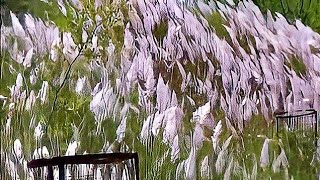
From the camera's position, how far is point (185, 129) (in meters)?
1.49

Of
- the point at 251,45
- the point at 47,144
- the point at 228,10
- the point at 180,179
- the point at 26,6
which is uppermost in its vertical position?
the point at 26,6

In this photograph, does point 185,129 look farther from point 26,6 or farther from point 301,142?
point 26,6

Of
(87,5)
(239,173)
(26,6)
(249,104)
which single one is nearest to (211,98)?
(249,104)

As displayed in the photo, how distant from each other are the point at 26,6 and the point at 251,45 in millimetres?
781

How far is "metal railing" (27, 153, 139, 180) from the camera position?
1.55m

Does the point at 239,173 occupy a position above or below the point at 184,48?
below

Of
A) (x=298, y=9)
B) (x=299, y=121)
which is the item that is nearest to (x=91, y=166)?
(x=299, y=121)

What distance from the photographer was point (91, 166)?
1.58m

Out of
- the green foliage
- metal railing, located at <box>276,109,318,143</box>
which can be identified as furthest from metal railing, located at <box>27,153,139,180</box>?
the green foliage

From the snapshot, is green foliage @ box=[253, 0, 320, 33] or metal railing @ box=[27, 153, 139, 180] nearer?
green foliage @ box=[253, 0, 320, 33]

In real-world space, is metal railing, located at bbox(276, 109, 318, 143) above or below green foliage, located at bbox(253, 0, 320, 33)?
below

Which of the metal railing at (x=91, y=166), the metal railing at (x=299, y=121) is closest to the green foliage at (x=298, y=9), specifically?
the metal railing at (x=299, y=121)

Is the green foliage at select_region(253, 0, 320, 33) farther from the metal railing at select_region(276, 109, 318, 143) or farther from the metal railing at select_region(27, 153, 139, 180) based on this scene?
the metal railing at select_region(27, 153, 139, 180)

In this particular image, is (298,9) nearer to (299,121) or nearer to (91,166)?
(299,121)
